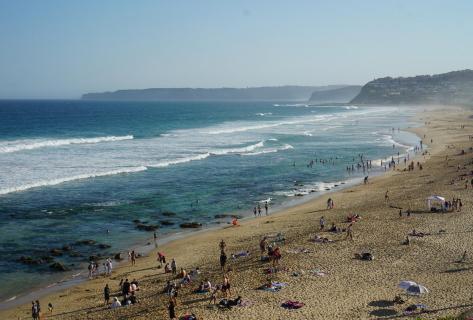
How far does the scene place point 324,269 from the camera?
822 inches

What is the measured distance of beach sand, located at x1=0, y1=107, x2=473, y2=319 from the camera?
56.2 feet

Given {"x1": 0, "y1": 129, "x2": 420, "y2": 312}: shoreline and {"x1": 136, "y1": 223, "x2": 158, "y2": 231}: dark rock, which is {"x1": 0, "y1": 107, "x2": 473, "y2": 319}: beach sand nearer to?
{"x1": 0, "y1": 129, "x2": 420, "y2": 312}: shoreline

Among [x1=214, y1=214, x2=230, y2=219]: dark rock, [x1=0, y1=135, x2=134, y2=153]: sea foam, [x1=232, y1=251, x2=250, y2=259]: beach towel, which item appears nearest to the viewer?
[x1=232, y1=251, x2=250, y2=259]: beach towel

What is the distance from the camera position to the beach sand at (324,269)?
17125 millimetres

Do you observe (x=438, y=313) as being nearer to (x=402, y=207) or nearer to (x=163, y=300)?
(x=163, y=300)

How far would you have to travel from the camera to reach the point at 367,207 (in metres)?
32.5

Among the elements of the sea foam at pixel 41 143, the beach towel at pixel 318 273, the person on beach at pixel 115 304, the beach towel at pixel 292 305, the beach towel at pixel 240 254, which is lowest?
the person on beach at pixel 115 304

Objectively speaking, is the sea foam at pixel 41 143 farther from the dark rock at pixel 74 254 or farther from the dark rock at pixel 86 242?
the dark rock at pixel 74 254

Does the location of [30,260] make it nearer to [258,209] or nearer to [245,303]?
[245,303]

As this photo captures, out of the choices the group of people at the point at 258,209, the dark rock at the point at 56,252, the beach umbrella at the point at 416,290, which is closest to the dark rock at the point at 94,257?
the dark rock at the point at 56,252

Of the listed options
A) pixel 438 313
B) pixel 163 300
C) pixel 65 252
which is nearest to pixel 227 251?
pixel 163 300

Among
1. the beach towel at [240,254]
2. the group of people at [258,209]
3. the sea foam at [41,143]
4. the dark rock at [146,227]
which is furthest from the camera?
the sea foam at [41,143]

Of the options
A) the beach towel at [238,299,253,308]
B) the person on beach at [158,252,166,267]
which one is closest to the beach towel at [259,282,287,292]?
the beach towel at [238,299,253,308]

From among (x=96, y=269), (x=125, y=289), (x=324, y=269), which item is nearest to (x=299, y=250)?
(x=324, y=269)
